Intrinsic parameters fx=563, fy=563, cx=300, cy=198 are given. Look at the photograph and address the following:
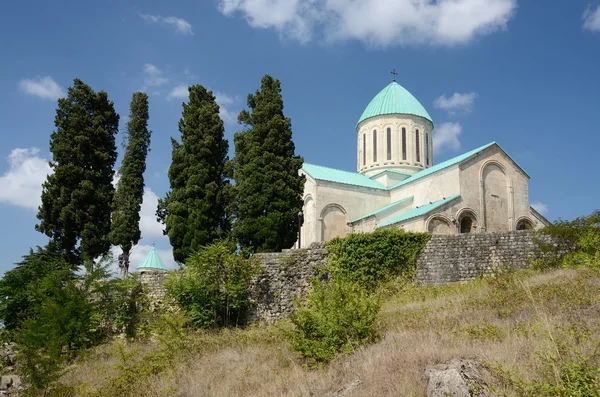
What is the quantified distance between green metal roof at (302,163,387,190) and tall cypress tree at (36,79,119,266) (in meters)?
10.3

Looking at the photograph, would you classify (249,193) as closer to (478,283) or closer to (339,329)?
(478,283)

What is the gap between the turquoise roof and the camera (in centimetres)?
2941

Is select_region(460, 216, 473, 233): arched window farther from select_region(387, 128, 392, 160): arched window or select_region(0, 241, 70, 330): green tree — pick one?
select_region(0, 241, 70, 330): green tree

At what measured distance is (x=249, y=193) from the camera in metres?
17.4

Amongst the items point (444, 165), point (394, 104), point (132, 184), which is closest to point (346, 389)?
point (132, 184)

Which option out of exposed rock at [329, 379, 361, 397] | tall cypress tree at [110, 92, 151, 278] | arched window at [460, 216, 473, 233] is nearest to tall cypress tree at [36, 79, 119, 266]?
tall cypress tree at [110, 92, 151, 278]

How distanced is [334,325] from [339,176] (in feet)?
63.5

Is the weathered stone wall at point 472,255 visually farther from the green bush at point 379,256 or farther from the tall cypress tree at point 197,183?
the tall cypress tree at point 197,183

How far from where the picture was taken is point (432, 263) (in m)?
13.2

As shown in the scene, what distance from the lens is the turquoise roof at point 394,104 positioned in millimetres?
29406

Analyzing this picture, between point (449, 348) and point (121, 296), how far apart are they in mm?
10453

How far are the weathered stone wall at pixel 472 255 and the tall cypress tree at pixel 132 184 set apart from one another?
9758 millimetres

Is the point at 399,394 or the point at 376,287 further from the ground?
the point at 376,287

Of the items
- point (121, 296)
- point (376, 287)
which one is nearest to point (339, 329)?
point (376, 287)
